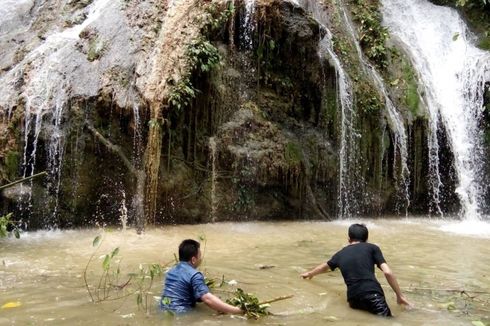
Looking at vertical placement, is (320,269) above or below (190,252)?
below

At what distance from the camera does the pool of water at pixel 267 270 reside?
15.4ft

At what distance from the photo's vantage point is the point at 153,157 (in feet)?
32.0

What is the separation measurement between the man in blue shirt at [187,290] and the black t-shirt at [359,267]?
1.10 meters

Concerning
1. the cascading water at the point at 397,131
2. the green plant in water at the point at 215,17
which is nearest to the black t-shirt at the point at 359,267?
the green plant in water at the point at 215,17

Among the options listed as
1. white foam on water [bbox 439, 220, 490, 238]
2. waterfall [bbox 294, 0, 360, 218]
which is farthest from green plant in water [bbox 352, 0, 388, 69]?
white foam on water [bbox 439, 220, 490, 238]

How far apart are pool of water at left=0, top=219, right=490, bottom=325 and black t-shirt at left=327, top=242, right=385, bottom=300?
0.79ft

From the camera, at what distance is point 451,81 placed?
13.6 meters

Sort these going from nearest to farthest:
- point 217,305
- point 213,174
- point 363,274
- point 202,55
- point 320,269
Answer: point 217,305, point 363,274, point 320,269, point 202,55, point 213,174

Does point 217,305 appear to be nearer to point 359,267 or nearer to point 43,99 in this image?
point 359,267

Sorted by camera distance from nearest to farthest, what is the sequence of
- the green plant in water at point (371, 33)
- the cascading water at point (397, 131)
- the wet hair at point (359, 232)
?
the wet hair at point (359, 232), the cascading water at point (397, 131), the green plant in water at point (371, 33)

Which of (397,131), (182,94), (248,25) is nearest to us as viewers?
(182,94)

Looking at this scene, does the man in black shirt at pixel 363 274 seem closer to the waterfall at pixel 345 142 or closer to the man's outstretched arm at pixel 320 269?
the man's outstretched arm at pixel 320 269

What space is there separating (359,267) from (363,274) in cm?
7

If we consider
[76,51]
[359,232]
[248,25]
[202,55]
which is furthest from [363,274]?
[76,51]
